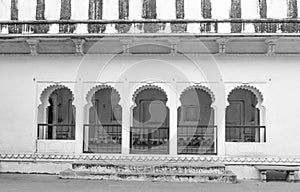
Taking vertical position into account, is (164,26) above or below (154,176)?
above

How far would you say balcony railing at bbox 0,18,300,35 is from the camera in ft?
43.2

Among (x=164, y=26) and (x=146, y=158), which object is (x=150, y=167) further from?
(x=164, y=26)

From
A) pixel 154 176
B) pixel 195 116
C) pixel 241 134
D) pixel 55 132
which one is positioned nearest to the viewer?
pixel 154 176

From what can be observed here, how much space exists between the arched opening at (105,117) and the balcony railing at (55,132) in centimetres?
81

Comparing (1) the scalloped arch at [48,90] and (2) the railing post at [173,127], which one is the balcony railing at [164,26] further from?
(2) the railing post at [173,127]

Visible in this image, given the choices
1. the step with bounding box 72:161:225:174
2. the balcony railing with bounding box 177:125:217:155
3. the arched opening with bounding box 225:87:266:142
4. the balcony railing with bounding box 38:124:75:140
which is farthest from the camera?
the arched opening with bounding box 225:87:266:142

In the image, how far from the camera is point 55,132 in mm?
15758

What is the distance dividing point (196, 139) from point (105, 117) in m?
3.55

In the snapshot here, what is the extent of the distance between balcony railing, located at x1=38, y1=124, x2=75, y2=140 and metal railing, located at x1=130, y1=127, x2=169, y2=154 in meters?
2.23

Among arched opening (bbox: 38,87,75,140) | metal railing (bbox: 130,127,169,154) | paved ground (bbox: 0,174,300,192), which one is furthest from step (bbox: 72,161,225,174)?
arched opening (bbox: 38,87,75,140)

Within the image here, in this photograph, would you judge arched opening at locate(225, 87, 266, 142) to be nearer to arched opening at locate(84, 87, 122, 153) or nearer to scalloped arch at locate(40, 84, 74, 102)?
arched opening at locate(84, 87, 122, 153)

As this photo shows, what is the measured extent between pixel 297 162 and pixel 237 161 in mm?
1745

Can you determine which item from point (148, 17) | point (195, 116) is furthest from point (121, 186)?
point (195, 116)

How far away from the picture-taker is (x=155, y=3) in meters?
13.6
